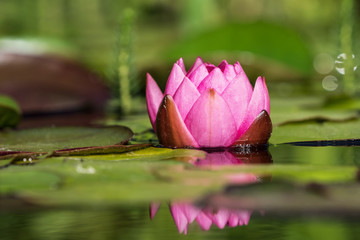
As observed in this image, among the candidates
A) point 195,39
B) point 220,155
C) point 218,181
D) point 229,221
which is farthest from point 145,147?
point 195,39

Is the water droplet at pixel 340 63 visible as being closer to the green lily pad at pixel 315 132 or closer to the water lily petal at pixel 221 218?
the green lily pad at pixel 315 132

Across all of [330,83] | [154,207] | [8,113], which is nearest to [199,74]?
[154,207]

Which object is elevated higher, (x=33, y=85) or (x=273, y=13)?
(x=273, y=13)

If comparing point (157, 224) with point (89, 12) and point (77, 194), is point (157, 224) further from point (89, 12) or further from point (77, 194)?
point (89, 12)

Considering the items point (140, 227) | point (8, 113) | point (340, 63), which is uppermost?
point (340, 63)

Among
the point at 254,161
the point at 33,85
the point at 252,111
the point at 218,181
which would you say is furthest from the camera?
the point at 33,85

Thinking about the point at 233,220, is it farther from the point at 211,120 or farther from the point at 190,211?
the point at 211,120
